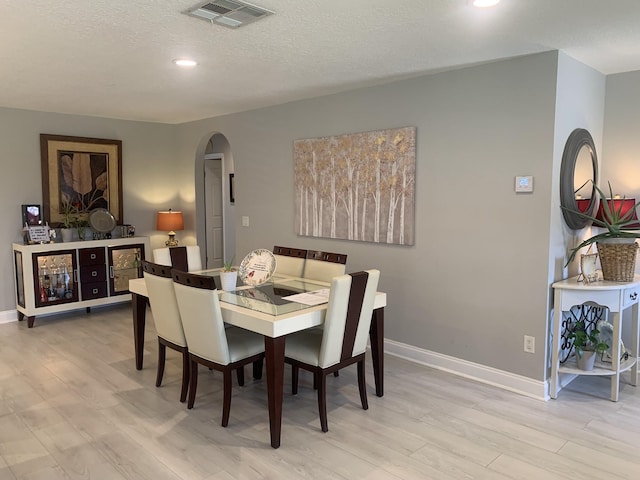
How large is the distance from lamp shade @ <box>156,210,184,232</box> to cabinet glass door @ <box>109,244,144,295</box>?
1.37 feet

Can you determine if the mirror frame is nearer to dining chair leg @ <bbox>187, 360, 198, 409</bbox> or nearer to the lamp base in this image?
dining chair leg @ <bbox>187, 360, 198, 409</bbox>

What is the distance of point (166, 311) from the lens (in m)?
3.26

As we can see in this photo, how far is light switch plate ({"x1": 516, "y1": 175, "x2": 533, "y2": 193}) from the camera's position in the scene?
3.30 m

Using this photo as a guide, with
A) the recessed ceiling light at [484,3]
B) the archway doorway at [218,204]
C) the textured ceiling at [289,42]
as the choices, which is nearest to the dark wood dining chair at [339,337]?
the textured ceiling at [289,42]

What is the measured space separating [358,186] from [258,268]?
4.16 feet

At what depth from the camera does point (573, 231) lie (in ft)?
11.8

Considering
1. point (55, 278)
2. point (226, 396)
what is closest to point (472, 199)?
point (226, 396)

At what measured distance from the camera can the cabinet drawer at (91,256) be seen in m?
5.46

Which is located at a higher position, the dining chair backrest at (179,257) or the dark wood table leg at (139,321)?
the dining chair backrest at (179,257)

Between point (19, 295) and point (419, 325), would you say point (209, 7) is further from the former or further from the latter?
point (19, 295)

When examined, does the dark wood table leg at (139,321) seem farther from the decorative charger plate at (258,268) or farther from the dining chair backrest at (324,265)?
the dining chair backrest at (324,265)

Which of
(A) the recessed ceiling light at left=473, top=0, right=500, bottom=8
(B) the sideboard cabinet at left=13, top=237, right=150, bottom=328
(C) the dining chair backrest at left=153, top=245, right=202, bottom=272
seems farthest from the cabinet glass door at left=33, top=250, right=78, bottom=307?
(A) the recessed ceiling light at left=473, top=0, right=500, bottom=8

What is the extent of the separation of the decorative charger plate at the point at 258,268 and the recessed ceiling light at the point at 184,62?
1.44 m

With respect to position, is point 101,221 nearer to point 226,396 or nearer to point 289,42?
point 226,396
